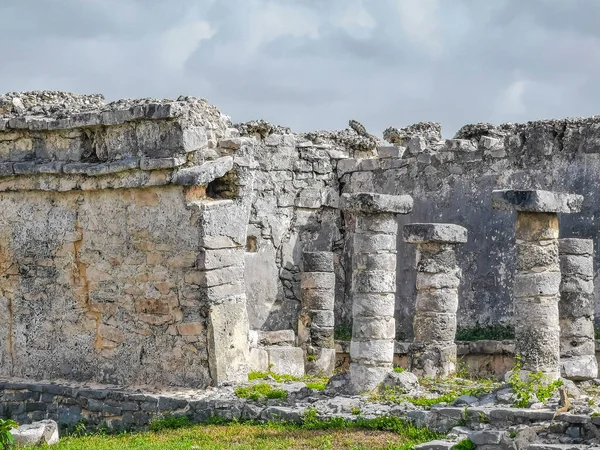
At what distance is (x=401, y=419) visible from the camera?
1206cm

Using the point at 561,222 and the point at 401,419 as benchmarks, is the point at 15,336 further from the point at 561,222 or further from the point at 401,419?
the point at 561,222

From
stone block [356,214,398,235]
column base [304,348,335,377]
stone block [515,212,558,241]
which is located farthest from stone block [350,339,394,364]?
column base [304,348,335,377]

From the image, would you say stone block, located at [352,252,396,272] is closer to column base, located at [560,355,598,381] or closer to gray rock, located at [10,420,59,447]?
column base, located at [560,355,598,381]

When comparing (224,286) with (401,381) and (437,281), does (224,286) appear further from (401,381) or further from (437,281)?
(437,281)

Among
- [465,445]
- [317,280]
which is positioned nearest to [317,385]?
[465,445]

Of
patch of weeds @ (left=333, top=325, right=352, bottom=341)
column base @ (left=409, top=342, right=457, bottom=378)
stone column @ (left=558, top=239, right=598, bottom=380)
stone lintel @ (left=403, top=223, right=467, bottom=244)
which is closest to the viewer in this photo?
stone column @ (left=558, top=239, right=598, bottom=380)

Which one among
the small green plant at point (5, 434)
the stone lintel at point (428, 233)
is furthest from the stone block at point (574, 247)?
the small green plant at point (5, 434)

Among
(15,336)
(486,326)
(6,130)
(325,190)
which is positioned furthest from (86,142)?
(486,326)

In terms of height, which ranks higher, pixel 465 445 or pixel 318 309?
pixel 318 309

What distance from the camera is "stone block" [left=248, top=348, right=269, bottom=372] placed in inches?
586

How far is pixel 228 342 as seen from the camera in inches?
542

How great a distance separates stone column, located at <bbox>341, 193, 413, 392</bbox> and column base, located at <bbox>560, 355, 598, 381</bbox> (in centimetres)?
239

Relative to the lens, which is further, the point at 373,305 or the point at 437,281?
the point at 437,281

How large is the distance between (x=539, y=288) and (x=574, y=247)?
273 cm
